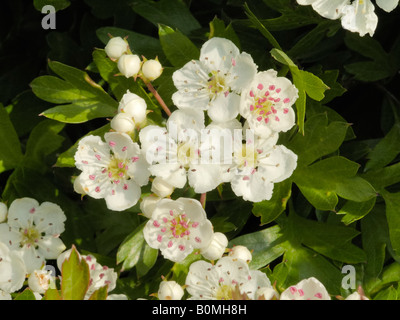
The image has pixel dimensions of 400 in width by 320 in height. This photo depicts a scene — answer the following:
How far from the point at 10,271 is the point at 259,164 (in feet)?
2.24

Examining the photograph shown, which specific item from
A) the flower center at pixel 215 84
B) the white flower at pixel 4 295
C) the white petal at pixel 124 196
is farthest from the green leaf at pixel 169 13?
the white flower at pixel 4 295

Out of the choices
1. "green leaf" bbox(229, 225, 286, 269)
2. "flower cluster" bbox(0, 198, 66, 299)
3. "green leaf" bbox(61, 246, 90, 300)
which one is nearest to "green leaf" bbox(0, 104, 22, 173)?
"flower cluster" bbox(0, 198, 66, 299)

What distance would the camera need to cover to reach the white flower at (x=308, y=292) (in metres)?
1.36

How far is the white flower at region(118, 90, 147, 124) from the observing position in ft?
4.79

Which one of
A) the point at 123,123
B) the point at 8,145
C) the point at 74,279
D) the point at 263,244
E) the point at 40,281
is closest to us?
the point at 74,279

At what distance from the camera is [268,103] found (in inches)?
58.0

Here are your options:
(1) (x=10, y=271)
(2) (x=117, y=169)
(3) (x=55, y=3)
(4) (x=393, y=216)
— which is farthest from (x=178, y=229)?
(3) (x=55, y=3)

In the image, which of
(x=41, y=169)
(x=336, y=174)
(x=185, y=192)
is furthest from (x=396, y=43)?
(x=41, y=169)

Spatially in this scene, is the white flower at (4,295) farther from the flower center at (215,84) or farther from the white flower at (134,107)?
the flower center at (215,84)

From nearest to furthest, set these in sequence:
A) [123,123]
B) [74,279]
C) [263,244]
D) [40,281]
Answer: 1. [74,279]
2. [123,123]
3. [40,281]
4. [263,244]

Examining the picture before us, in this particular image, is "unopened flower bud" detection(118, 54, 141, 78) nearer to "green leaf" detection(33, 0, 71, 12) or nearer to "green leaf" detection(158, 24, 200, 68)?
"green leaf" detection(158, 24, 200, 68)

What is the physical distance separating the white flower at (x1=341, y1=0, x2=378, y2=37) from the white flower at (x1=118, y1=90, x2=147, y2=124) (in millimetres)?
531

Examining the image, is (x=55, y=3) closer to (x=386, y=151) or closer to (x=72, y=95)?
(x=72, y=95)

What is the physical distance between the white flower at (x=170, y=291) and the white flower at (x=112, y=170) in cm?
22
